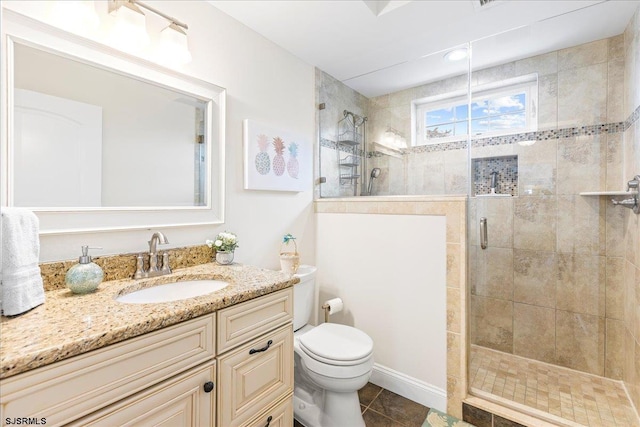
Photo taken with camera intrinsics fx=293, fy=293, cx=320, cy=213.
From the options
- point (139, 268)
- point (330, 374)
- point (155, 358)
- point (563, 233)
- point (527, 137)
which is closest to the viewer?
point (155, 358)

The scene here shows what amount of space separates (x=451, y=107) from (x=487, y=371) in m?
2.02

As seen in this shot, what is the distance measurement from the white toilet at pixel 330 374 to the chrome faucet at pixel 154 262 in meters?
0.80

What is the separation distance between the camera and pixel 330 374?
1508mm

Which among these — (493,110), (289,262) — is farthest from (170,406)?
(493,110)

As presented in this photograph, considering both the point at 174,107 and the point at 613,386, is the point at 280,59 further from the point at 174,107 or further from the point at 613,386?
the point at 613,386

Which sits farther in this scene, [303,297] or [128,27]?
[303,297]

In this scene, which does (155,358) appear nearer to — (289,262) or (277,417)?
(277,417)

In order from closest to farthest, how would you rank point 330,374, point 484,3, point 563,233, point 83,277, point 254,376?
1. point 83,277
2. point 254,376
3. point 330,374
4. point 484,3
5. point 563,233

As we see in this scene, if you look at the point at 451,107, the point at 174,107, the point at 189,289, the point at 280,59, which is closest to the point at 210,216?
the point at 189,289

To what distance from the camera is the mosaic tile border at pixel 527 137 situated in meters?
1.96

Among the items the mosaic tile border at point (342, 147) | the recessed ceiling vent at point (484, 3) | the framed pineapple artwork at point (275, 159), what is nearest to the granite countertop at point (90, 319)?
the framed pineapple artwork at point (275, 159)

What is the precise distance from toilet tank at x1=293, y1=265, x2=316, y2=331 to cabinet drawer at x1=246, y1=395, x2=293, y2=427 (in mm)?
590

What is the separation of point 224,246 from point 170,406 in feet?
2.62

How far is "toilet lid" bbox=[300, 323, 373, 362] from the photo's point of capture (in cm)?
153
